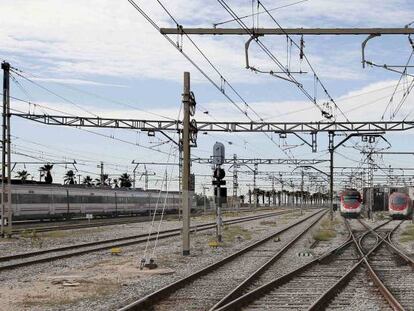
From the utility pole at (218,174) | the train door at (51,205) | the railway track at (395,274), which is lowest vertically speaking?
the railway track at (395,274)

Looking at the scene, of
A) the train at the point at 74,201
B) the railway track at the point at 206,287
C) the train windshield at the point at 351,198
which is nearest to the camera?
the railway track at the point at 206,287

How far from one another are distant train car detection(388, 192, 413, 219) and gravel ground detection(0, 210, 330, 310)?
138ft

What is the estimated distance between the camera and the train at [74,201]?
1922 inches

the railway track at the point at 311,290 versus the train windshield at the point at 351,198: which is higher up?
the train windshield at the point at 351,198

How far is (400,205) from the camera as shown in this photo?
64375 mm

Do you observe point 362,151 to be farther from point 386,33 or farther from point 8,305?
point 8,305

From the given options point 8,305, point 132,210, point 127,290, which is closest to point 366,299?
point 127,290

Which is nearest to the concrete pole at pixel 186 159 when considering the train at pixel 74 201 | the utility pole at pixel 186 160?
the utility pole at pixel 186 160

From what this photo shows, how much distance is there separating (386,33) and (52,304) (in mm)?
10541

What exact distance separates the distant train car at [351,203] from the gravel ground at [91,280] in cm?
4123

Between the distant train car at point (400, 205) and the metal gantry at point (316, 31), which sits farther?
the distant train car at point (400, 205)

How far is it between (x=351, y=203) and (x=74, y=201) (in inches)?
1104

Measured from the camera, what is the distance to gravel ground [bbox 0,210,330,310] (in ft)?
41.7

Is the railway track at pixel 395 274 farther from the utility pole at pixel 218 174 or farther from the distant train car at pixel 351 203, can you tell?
the distant train car at pixel 351 203
